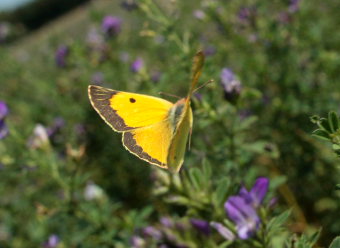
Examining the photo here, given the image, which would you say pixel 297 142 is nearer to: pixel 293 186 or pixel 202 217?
pixel 293 186

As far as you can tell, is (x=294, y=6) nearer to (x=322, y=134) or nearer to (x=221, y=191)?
(x=221, y=191)

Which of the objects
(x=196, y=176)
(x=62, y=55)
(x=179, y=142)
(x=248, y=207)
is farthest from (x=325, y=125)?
(x=62, y=55)

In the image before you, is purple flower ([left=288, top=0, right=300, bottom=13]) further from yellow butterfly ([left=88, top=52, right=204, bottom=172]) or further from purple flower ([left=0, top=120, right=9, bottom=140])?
purple flower ([left=0, top=120, right=9, bottom=140])

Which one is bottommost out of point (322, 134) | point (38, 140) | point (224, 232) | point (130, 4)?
point (38, 140)

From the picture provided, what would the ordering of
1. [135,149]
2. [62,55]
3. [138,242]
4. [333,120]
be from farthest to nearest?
[62,55] → [138,242] → [135,149] → [333,120]

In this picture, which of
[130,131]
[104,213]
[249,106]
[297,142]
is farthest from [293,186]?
[130,131]

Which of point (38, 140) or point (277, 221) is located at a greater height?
point (277, 221)

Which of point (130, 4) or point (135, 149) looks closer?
point (135, 149)

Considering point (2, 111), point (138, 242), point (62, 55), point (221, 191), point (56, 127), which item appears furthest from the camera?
point (62, 55)
